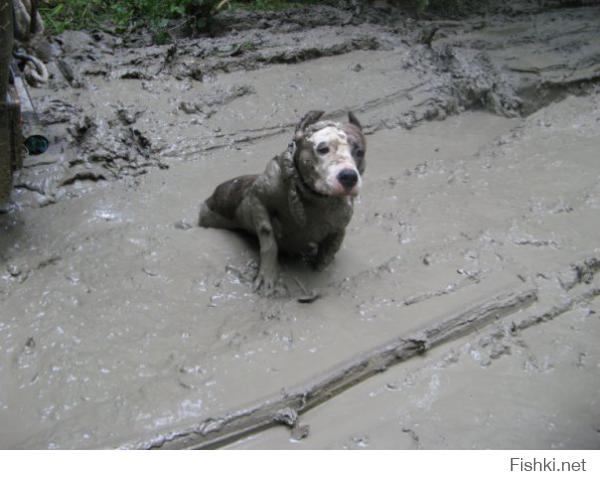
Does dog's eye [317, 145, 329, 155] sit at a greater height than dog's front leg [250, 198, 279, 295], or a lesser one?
greater

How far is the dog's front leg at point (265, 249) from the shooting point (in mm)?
4188

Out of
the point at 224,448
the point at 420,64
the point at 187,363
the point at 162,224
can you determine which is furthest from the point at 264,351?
the point at 420,64

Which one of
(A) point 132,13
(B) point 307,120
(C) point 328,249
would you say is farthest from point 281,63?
(C) point 328,249

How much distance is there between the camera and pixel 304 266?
14.7 ft

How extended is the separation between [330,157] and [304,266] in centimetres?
98

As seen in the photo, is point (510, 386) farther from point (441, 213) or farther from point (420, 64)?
point (420, 64)

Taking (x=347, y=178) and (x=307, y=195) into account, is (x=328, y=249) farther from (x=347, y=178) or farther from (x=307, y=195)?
(x=347, y=178)

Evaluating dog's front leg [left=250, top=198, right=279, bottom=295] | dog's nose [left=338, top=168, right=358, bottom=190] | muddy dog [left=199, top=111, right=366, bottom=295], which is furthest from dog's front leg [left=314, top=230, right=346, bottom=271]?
dog's nose [left=338, top=168, right=358, bottom=190]

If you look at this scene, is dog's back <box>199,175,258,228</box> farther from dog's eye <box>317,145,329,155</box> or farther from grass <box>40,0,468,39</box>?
grass <box>40,0,468,39</box>

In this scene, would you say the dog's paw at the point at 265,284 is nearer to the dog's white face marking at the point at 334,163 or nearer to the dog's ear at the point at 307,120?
the dog's white face marking at the point at 334,163

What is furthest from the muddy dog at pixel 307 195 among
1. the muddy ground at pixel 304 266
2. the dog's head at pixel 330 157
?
the muddy ground at pixel 304 266

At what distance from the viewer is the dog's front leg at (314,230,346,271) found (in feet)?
14.0

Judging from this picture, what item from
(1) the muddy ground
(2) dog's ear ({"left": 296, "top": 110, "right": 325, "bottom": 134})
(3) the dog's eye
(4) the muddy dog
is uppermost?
(2) dog's ear ({"left": 296, "top": 110, "right": 325, "bottom": 134})

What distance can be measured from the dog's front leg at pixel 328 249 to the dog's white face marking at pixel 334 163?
55cm
